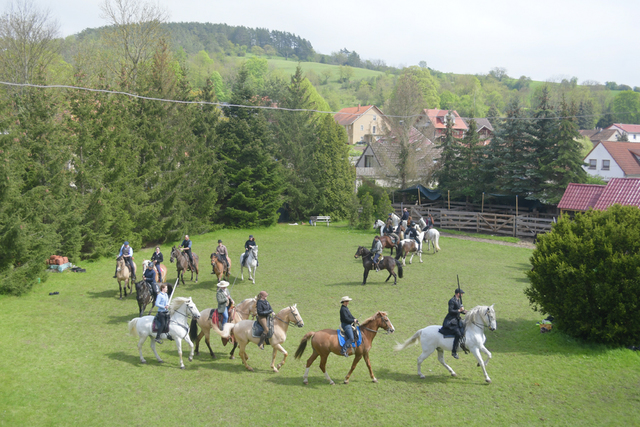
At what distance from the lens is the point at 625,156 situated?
57.3 meters

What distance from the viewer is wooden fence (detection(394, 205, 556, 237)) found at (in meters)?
31.8

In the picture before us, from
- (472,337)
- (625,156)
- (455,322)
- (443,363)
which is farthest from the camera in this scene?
(625,156)

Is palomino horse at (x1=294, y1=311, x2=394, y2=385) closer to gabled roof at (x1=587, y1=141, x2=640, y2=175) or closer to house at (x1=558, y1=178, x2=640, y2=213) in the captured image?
house at (x1=558, y1=178, x2=640, y2=213)

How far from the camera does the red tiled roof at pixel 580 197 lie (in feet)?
95.7

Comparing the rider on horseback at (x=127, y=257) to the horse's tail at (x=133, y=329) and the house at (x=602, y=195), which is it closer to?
the horse's tail at (x=133, y=329)

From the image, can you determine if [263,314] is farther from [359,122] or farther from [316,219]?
[359,122]

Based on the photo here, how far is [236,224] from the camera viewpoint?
120 feet

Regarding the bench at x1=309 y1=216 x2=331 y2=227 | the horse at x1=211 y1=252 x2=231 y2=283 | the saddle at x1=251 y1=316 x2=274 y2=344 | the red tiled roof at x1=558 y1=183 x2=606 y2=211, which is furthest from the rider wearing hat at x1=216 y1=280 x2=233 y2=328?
the bench at x1=309 y1=216 x2=331 y2=227

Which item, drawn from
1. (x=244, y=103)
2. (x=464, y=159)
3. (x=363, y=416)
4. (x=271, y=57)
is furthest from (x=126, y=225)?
(x=271, y=57)

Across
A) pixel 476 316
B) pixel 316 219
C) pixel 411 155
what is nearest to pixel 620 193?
pixel 411 155

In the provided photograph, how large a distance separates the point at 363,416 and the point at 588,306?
8304mm

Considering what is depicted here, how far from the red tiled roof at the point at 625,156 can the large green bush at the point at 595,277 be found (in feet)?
162

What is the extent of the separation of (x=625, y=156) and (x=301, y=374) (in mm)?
60501

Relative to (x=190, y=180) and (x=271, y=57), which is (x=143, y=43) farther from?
(x=271, y=57)
